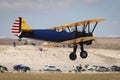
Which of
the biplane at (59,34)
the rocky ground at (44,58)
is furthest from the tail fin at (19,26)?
the rocky ground at (44,58)

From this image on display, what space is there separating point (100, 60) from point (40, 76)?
67049mm

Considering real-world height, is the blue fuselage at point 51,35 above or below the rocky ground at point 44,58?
below

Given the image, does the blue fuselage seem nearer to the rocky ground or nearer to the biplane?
the biplane

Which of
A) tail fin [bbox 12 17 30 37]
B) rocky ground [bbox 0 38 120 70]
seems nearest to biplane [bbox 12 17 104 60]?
tail fin [bbox 12 17 30 37]

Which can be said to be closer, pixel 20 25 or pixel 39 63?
pixel 20 25

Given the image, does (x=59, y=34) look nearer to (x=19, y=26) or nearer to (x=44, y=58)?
(x=19, y=26)

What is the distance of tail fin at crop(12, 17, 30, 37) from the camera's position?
211 ft

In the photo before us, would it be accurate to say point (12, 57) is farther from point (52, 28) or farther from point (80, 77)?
point (52, 28)

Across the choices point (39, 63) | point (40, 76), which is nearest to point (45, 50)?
point (39, 63)

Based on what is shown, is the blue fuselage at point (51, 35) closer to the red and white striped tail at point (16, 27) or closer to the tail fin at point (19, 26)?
the tail fin at point (19, 26)

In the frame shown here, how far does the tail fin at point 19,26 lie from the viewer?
64.4 metres

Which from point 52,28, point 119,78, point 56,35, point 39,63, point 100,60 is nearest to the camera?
point 56,35

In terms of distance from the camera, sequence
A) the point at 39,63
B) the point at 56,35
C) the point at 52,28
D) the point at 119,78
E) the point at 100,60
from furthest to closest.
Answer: the point at 100,60 < the point at 39,63 < the point at 119,78 < the point at 52,28 < the point at 56,35

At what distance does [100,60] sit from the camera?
588 feet
